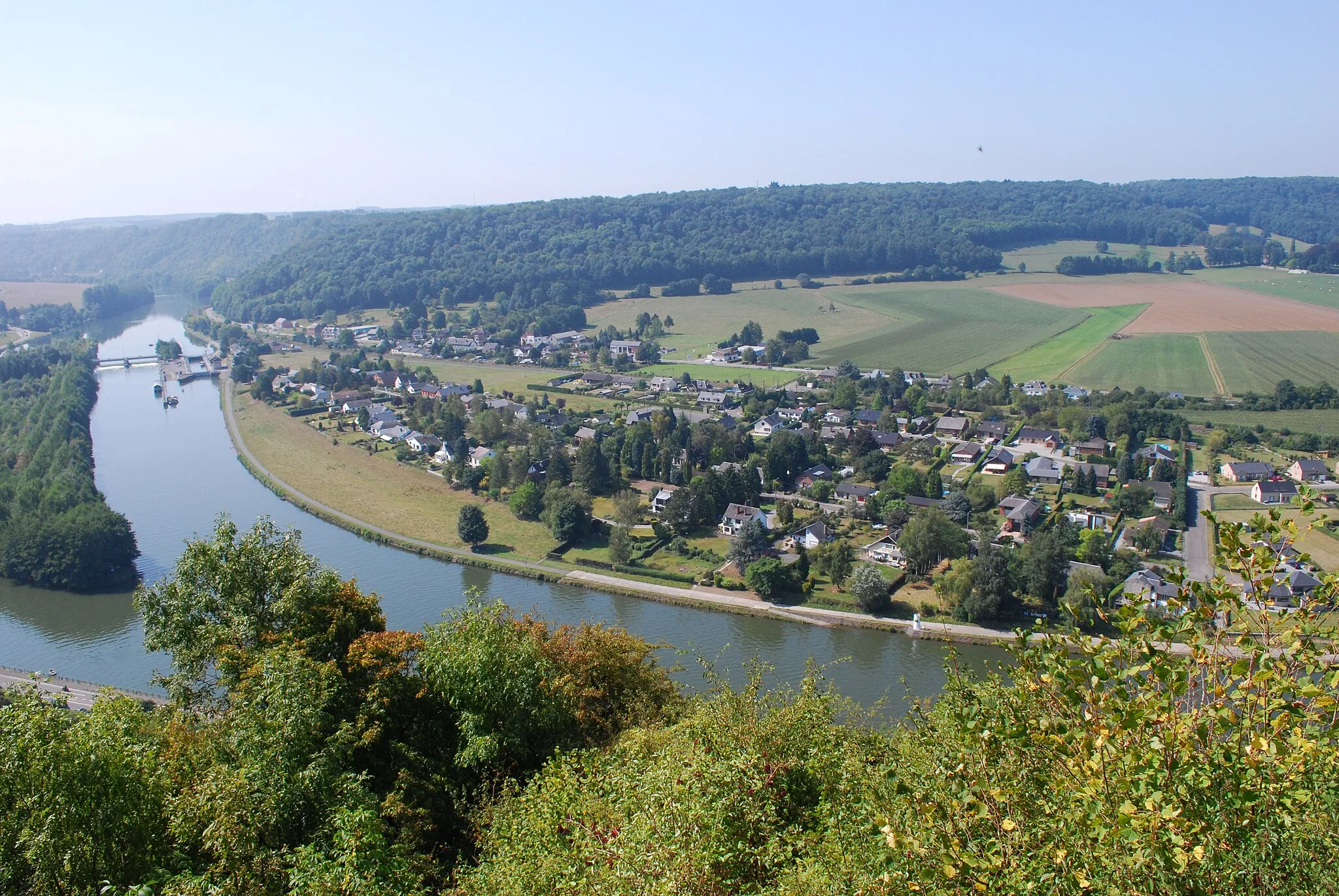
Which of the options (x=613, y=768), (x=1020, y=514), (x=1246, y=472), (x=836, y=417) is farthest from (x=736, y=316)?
(x=613, y=768)

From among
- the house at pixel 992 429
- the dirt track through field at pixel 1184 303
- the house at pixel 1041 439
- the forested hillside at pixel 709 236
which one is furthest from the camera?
the forested hillside at pixel 709 236

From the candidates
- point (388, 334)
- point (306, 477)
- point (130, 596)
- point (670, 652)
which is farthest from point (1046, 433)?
point (388, 334)

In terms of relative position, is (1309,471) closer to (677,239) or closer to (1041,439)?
(1041,439)

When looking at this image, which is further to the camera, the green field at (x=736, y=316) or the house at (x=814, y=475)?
the green field at (x=736, y=316)

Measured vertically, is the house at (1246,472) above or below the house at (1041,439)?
below

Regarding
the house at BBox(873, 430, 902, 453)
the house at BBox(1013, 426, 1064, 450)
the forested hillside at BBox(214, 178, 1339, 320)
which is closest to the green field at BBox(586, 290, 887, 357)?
the forested hillside at BBox(214, 178, 1339, 320)

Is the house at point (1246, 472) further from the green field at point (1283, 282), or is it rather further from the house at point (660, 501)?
the green field at point (1283, 282)

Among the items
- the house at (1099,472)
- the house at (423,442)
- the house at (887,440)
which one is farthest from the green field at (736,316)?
the house at (1099,472)

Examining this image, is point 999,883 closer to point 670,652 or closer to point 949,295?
point 670,652
